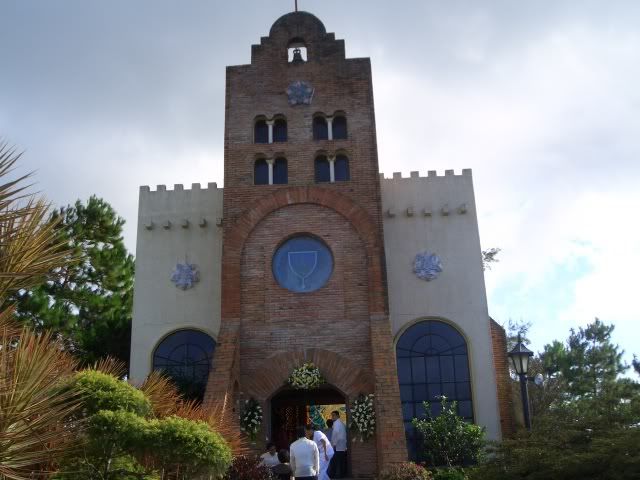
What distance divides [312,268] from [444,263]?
164 inches

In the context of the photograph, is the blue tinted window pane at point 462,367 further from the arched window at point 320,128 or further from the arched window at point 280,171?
the arched window at point 320,128

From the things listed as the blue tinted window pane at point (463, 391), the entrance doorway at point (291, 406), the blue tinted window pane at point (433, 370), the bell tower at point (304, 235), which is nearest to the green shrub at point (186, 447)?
the bell tower at point (304, 235)

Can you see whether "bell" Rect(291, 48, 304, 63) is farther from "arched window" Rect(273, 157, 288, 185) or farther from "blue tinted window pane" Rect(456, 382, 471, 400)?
"blue tinted window pane" Rect(456, 382, 471, 400)

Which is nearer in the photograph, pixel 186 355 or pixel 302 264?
pixel 302 264

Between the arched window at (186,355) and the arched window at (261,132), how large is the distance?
574 centimetres

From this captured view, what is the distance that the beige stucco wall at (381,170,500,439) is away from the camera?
18.4 meters

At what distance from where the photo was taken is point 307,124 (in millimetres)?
19031

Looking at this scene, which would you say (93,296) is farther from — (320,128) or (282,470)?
(282,470)

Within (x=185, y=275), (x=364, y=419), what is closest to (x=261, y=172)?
(x=185, y=275)

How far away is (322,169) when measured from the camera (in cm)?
1883

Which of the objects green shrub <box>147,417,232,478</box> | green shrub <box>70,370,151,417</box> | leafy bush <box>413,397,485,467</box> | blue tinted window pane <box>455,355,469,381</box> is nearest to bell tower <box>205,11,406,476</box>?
leafy bush <box>413,397,485,467</box>

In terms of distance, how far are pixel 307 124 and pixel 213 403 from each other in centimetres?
829

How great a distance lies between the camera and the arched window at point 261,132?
62.8 feet

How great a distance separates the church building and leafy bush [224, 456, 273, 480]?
3797 mm
